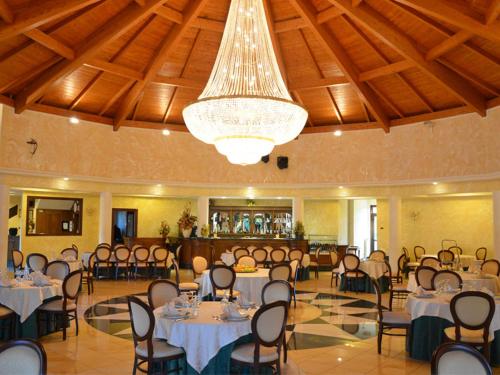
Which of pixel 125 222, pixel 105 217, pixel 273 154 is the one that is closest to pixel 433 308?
pixel 273 154

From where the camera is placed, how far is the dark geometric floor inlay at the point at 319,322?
23.7 feet

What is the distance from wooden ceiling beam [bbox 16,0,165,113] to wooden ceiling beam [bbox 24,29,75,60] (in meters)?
0.16

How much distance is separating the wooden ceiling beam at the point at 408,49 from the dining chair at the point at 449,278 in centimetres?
479

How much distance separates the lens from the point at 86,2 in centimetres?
768

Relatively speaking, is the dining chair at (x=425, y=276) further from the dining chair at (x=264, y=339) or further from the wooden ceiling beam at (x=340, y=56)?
the wooden ceiling beam at (x=340, y=56)

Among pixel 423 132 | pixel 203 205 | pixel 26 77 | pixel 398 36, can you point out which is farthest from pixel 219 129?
pixel 203 205

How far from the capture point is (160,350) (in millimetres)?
4793

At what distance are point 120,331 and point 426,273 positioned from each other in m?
5.26

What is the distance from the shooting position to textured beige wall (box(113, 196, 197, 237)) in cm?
1889

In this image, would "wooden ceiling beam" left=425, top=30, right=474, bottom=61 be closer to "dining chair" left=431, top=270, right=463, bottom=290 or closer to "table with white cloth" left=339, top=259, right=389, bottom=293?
"dining chair" left=431, top=270, right=463, bottom=290

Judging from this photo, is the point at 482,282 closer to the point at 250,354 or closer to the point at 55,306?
the point at 250,354

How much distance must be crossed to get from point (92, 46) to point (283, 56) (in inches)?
193

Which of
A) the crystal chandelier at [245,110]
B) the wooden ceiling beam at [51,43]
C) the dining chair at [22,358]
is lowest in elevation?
the dining chair at [22,358]


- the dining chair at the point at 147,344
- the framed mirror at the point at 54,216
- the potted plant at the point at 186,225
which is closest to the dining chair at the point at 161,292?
the dining chair at the point at 147,344
